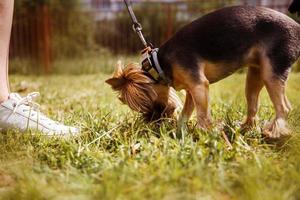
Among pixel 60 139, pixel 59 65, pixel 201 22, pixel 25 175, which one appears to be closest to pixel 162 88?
pixel 201 22

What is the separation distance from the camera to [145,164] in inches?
93.4

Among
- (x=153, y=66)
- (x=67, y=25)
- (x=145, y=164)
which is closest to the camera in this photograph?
(x=145, y=164)

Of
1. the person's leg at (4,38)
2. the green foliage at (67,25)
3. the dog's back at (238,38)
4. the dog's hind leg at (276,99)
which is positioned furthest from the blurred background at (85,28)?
the dog's hind leg at (276,99)

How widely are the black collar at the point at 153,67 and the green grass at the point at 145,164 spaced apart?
32 cm

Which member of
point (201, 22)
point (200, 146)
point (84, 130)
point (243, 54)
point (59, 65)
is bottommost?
point (59, 65)

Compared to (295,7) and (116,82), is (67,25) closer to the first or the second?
(116,82)

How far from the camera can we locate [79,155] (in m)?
2.57

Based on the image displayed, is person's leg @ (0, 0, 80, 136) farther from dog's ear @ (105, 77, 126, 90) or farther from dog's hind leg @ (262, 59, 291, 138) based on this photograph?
dog's hind leg @ (262, 59, 291, 138)

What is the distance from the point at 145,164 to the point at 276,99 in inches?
46.9

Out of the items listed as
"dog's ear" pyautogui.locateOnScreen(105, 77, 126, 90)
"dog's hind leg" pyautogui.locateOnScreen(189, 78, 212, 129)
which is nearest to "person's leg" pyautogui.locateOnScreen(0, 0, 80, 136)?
"dog's ear" pyautogui.locateOnScreen(105, 77, 126, 90)

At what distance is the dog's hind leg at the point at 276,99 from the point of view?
9.84ft

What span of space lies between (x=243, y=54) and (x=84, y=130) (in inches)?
49.9

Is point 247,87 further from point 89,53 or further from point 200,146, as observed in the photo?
point 89,53

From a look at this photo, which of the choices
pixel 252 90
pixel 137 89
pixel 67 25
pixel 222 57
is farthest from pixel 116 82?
pixel 67 25
